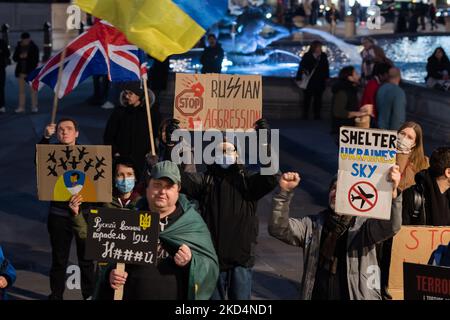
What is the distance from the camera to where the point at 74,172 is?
31.8 feet

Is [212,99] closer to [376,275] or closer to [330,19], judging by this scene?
[376,275]

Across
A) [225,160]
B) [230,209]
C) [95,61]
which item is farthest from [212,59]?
[230,209]

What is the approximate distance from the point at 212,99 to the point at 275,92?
39.0 ft

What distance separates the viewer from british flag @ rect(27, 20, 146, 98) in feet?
39.1

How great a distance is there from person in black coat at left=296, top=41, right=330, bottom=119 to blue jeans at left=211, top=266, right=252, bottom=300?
13.3 m

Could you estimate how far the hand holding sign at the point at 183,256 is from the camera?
23.0 ft

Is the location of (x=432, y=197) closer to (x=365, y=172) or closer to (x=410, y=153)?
(x=410, y=153)

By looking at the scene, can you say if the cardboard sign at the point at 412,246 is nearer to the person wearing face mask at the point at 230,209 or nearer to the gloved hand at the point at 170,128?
the person wearing face mask at the point at 230,209

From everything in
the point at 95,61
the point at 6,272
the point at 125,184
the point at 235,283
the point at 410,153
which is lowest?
the point at 235,283

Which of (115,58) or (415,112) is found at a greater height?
(115,58)

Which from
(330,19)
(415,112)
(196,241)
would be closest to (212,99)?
(196,241)

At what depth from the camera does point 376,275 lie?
25.5ft

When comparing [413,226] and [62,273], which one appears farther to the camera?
[62,273]

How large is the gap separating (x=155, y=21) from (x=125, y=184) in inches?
56.6
